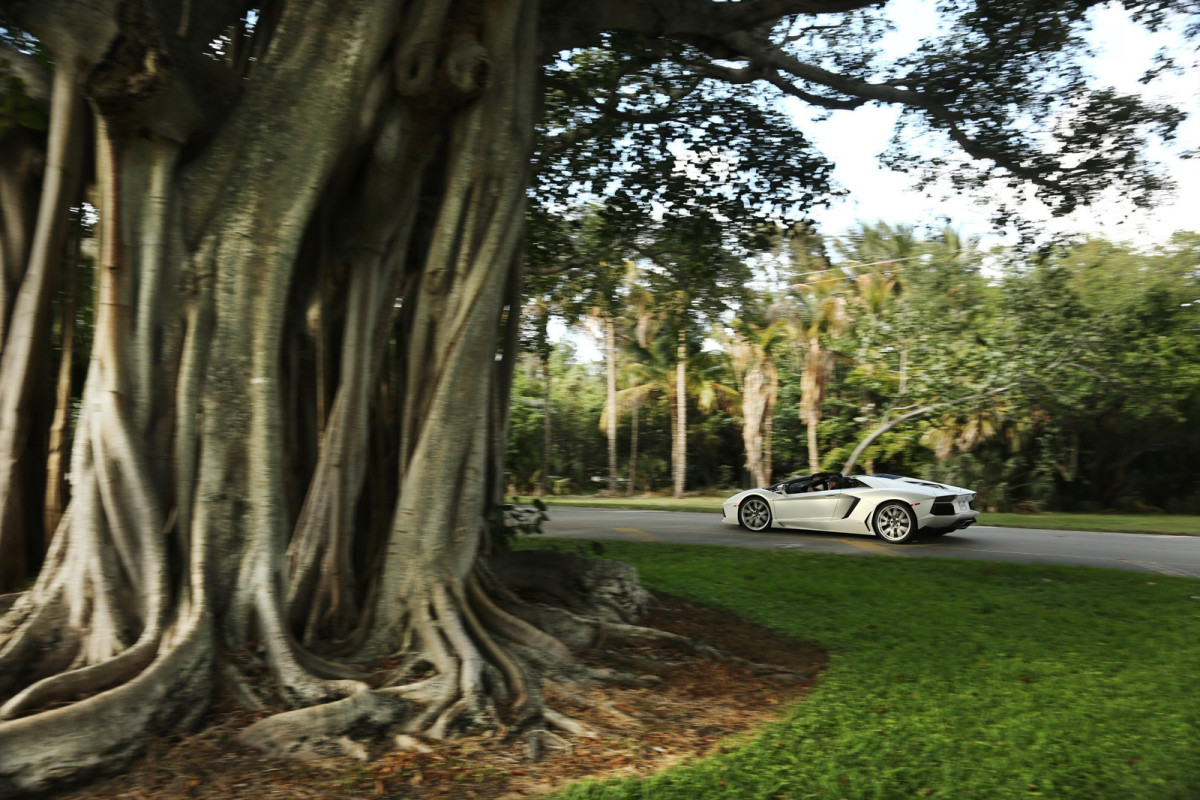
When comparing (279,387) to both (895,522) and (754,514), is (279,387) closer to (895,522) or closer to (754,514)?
(895,522)

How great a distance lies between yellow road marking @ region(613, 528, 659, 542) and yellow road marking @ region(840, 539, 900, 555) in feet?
10.5

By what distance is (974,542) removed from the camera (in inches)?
584

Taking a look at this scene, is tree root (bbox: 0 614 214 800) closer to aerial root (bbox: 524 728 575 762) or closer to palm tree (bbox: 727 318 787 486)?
aerial root (bbox: 524 728 575 762)

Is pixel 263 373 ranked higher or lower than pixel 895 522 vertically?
higher

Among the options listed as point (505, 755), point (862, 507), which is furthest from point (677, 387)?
point (505, 755)

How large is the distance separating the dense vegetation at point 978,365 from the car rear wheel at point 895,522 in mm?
4463

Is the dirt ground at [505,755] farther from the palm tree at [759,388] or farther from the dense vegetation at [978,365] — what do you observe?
the palm tree at [759,388]

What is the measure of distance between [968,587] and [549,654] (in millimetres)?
6034

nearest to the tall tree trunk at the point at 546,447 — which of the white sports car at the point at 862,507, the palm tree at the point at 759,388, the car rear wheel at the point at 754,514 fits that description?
the palm tree at the point at 759,388

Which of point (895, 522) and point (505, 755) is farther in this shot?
point (895, 522)

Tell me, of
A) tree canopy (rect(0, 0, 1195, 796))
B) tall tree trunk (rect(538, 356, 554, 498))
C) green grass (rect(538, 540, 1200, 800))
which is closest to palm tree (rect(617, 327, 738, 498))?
tall tree trunk (rect(538, 356, 554, 498))

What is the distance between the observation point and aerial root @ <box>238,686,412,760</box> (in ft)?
13.9

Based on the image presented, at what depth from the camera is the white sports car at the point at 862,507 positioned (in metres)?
14.6

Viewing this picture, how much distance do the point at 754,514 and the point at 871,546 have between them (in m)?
2.79
